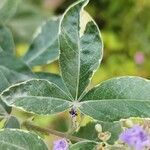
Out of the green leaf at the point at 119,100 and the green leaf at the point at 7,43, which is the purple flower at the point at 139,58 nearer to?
the green leaf at the point at 7,43

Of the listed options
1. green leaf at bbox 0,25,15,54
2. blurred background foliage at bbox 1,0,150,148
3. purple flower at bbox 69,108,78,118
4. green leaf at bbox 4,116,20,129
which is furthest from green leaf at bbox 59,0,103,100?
blurred background foliage at bbox 1,0,150,148

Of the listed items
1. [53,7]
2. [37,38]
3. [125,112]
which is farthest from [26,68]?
[53,7]

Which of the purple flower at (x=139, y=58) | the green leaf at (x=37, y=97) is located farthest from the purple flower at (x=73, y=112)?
the purple flower at (x=139, y=58)

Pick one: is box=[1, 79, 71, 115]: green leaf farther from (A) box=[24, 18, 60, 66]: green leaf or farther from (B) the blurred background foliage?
(B) the blurred background foliage

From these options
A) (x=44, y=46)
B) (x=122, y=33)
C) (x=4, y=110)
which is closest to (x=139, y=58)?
(x=122, y=33)

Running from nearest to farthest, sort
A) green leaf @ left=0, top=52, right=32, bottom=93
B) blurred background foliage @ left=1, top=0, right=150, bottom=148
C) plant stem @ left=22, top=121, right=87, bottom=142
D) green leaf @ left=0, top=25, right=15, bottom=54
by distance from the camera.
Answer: plant stem @ left=22, top=121, right=87, bottom=142
green leaf @ left=0, top=52, right=32, bottom=93
green leaf @ left=0, top=25, right=15, bottom=54
blurred background foliage @ left=1, top=0, right=150, bottom=148

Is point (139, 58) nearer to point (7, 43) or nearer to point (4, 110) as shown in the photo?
point (7, 43)
